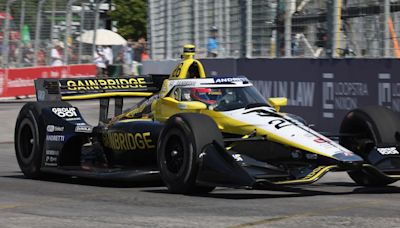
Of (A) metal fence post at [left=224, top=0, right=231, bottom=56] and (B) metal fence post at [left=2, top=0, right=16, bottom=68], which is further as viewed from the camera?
(B) metal fence post at [left=2, top=0, right=16, bottom=68]

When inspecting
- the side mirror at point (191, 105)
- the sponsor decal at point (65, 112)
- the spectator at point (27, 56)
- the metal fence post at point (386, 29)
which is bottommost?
the sponsor decal at point (65, 112)

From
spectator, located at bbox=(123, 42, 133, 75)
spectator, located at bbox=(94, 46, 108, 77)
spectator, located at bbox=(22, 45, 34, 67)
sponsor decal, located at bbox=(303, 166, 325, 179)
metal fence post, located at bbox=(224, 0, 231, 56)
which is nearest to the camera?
sponsor decal, located at bbox=(303, 166, 325, 179)

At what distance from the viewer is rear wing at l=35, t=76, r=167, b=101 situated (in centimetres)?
1195

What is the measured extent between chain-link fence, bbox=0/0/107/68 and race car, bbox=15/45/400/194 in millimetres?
16706

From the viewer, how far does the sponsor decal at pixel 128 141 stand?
1025 cm

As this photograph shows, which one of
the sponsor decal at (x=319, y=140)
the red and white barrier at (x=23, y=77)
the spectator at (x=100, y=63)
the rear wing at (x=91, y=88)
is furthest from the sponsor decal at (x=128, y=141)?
the spectator at (x=100, y=63)

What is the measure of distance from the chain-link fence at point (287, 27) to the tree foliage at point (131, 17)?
28.9 metres

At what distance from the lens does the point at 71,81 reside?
475 inches

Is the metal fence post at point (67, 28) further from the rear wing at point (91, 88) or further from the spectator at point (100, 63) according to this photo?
the rear wing at point (91, 88)

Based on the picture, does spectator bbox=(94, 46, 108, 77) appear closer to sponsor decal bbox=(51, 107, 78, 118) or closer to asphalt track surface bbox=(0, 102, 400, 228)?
sponsor decal bbox=(51, 107, 78, 118)

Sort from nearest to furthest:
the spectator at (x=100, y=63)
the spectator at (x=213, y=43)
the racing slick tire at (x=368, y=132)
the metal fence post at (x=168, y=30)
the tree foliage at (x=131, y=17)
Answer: the racing slick tire at (x=368, y=132)
the spectator at (x=213, y=43)
the metal fence post at (x=168, y=30)
the spectator at (x=100, y=63)
the tree foliage at (x=131, y=17)

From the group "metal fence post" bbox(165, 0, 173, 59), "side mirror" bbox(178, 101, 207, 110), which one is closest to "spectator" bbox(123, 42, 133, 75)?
"metal fence post" bbox(165, 0, 173, 59)

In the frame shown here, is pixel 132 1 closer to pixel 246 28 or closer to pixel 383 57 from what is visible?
pixel 246 28

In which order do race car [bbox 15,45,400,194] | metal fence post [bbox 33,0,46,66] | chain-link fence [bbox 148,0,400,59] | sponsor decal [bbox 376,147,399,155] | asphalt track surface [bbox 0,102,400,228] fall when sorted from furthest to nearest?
metal fence post [bbox 33,0,46,66], chain-link fence [bbox 148,0,400,59], sponsor decal [bbox 376,147,399,155], race car [bbox 15,45,400,194], asphalt track surface [bbox 0,102,400,228]
